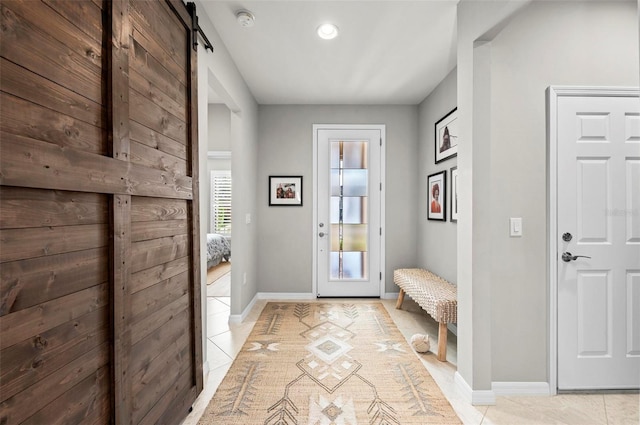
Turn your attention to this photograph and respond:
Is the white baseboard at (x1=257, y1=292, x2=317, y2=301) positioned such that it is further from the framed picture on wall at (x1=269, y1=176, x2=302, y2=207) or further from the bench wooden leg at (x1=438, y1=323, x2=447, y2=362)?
the bench wooden leg at (x1=438, y1=323, x2=447, y2=362)

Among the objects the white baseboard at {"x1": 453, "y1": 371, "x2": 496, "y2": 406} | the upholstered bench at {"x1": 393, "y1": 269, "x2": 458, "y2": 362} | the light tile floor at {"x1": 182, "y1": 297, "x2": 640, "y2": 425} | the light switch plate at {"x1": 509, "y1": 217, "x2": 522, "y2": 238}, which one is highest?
the light switch plate at {"x1": 509, "y1": 217, "x2": 522, "y2": 238}

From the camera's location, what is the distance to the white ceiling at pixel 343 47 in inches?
83.3

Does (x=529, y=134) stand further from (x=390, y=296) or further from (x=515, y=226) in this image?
(x=390, y=296)

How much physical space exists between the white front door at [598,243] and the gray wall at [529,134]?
0.40 ft

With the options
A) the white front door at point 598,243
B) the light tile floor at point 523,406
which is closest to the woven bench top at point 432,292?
the light tile floor at point 523,406

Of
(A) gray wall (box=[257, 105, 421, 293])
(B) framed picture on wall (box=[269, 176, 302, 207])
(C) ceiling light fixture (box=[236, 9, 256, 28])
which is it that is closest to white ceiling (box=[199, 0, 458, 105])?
(C) ceiling light fixture (box=[236, 9, 256, 28])

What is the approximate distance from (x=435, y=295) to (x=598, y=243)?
117 centimetres

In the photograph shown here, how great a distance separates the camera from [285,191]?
13.2ft

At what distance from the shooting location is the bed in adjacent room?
541 centimetres

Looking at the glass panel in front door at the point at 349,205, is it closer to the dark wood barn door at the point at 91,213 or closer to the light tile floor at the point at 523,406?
the light tile floor at the point at 523,406

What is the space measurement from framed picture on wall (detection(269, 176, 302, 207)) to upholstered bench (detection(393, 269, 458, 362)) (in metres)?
1.63

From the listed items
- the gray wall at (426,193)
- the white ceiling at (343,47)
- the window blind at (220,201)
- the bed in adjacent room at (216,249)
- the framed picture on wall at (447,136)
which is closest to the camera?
the white ceiling at (343,47)

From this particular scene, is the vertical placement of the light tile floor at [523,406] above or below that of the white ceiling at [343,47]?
below

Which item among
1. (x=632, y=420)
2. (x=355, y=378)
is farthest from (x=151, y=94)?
(x=632, y=420)
